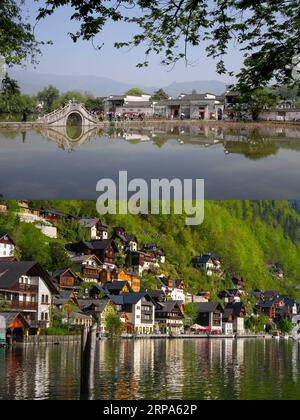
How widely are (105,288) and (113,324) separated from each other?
4.98ft

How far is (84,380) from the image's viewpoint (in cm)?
879

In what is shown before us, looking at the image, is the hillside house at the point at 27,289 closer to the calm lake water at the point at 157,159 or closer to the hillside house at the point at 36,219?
the hillside house at the point at 36,219

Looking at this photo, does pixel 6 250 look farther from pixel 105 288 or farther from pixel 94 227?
pixel 105 288

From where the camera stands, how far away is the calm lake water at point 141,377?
969 cm

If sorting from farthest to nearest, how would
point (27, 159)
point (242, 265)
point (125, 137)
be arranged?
point (242, 265), point (125, 137), point (27, 159)

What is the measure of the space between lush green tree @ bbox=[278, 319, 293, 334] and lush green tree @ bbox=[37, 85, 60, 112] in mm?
29604

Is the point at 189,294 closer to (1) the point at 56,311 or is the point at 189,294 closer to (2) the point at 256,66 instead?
(1) the point at 56,311

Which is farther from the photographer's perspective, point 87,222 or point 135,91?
point 87,222

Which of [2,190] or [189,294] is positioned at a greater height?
[2,190]

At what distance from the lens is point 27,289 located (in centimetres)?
1766

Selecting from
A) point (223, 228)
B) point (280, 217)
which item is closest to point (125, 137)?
point (223, 228)

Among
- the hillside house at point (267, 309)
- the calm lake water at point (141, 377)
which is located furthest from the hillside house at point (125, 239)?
the hillside house at point (267, 309)

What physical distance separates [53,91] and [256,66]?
227 cm

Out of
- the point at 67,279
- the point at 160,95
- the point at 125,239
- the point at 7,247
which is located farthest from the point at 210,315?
the point at 160,95
